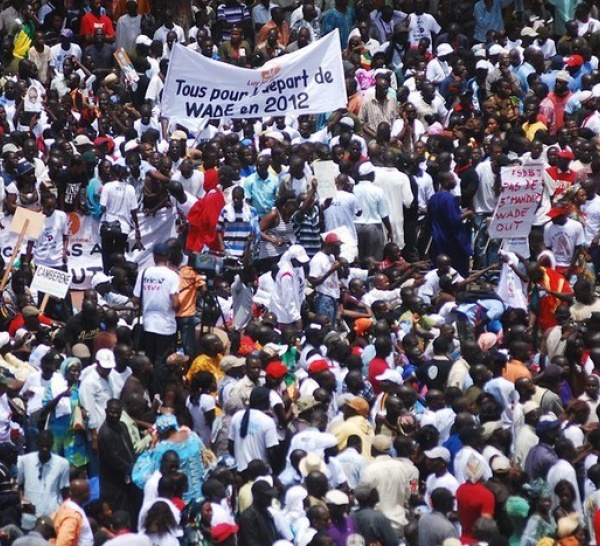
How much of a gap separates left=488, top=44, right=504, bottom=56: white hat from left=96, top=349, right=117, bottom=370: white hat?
11252mm

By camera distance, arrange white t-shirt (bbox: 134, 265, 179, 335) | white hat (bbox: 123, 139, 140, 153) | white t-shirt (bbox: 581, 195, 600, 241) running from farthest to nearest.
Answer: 1. white hat (bbox: 123, 139, 140, 153)
2. white t-shirt (bbox: 581, 195, 600, 241)
3. white t-shirt (bbox: 134, 265, 179, 335)

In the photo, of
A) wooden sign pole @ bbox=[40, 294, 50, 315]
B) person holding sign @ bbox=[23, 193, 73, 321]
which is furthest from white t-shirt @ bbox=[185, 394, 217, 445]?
person holding sign @ bbox=[23, 193, 73, 321]

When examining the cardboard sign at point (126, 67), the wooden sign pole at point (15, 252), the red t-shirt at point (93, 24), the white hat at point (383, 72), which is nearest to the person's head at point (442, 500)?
the wooden sign pole at point (15, 252)

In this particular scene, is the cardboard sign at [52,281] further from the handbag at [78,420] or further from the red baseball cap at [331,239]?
the handbag at [78,420]

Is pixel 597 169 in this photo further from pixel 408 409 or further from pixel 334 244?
pixel 408 409

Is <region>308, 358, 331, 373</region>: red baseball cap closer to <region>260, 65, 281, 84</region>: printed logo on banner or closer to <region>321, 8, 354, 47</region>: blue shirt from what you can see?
<region>260, 65, 281, 84</region>: printed logo on banner

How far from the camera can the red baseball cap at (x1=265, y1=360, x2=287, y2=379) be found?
19.0 m

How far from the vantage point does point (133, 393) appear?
18828 mm

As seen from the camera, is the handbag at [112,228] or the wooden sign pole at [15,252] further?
the handbag at [112,228]

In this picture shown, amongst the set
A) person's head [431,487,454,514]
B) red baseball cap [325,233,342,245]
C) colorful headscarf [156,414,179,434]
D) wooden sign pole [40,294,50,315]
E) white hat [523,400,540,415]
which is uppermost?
red baseball cap [325,233,342,245]

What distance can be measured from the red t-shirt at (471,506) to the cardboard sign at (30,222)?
6.67 metres

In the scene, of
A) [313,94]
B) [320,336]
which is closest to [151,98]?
[313,94]

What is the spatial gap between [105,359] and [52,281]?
2789 mm

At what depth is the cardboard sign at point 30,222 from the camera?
22.2m
